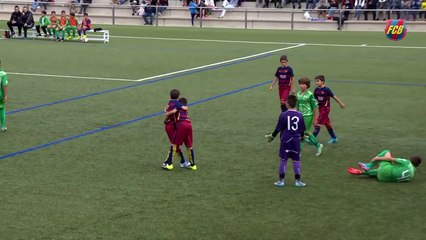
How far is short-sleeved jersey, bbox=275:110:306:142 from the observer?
12.0 m

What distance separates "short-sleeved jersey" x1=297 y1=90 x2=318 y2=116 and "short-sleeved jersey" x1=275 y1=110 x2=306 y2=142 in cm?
271

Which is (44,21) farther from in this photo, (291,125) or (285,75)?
(291,125)

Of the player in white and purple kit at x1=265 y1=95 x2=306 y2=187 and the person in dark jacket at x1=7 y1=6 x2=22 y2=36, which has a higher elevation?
the person in dark jacket at x1=7 y1=6 x2=22 y2=36

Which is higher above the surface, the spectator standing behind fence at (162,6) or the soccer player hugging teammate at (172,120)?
the spectator standing behind fence at (162,6)

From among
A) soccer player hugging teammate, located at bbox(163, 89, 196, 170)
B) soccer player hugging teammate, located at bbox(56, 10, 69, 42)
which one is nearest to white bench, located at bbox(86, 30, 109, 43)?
soccer player hugging teammate, located at bbox(56, 10, 69, 42)

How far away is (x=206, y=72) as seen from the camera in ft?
A: 92.2

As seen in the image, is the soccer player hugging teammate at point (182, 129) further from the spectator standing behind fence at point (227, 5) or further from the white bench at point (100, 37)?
the spectator standing behind fence at point (227, 5)

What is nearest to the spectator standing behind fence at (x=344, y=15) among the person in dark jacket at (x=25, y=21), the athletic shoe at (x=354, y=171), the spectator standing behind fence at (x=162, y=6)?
the spectator standing behind fence at (x=162, y=6)

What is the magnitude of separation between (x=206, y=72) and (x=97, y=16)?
28.5 m

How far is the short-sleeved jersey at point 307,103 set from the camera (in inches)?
580

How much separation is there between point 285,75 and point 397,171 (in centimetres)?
648

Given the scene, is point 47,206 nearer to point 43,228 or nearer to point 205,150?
point 43,228

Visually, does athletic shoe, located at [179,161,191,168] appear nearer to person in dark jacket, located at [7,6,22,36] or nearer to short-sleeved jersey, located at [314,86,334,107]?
short-sleeved jersey, located at [314,86,334,107]

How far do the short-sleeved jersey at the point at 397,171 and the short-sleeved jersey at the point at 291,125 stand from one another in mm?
1701
